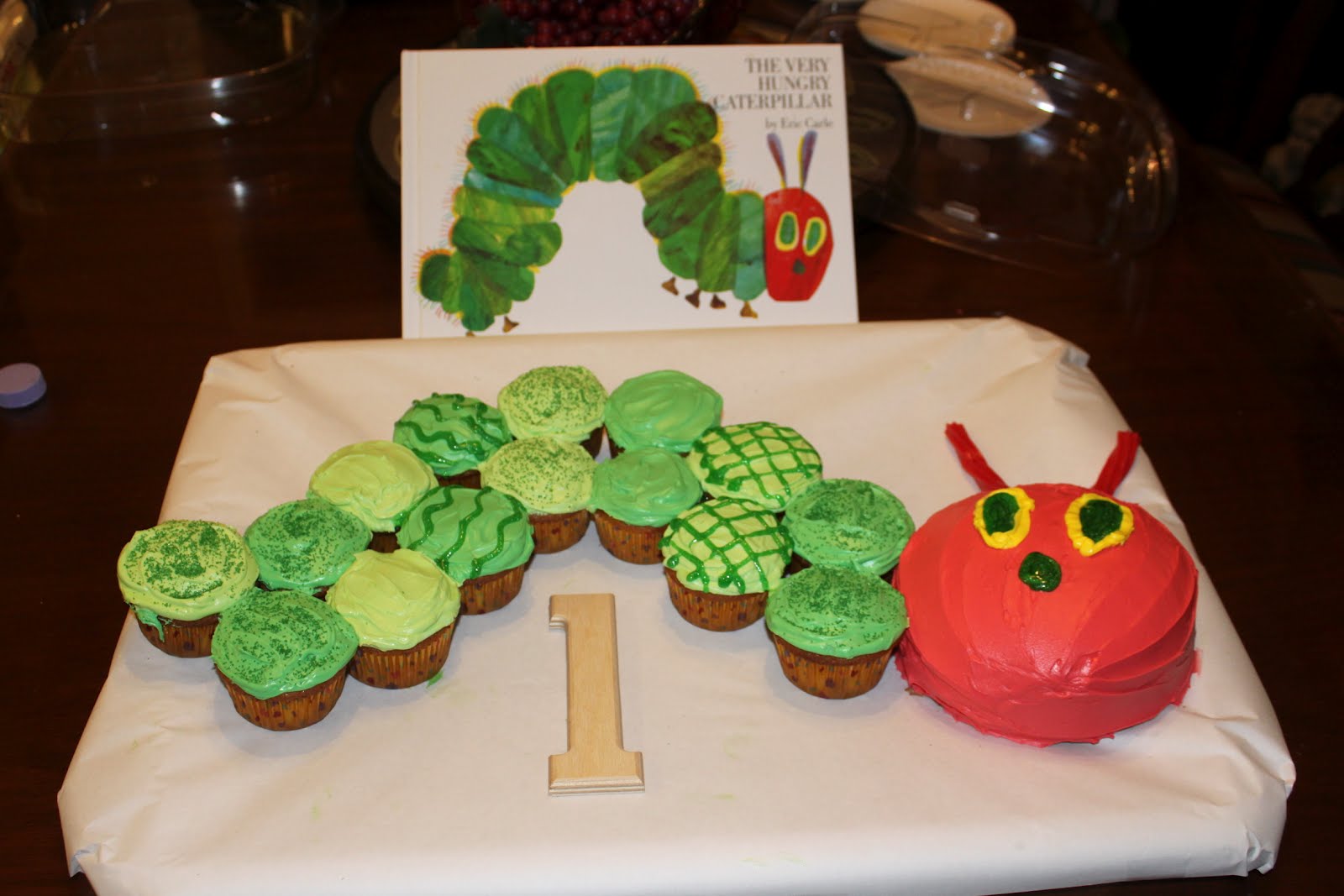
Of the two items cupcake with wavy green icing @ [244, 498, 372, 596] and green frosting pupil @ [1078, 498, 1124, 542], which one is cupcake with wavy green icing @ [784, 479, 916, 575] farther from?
cupcake with wavy green icing @ [244, 498, 372, 596]

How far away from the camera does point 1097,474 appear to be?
1581 millimetres

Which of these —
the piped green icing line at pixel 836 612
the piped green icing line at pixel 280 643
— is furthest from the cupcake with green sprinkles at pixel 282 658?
the piped green icing line at pixel 836 612

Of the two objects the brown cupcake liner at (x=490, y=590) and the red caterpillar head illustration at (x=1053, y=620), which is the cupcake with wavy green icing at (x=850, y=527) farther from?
the brown cupcake liner at (x=490, y=590)

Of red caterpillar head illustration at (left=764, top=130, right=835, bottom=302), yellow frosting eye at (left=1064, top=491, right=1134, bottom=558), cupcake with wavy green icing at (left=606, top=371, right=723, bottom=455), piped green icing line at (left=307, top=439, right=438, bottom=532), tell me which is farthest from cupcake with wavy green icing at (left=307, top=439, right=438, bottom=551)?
yellow frosting eye at (left=1064, top=491, right=1134, bottom=558)

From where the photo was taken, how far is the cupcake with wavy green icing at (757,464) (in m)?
1.50

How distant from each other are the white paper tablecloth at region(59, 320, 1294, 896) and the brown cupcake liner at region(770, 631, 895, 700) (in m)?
0.02

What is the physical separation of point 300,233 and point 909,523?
3.63ft

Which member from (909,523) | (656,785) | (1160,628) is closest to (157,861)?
(656,785)

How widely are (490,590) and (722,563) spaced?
0.87ft

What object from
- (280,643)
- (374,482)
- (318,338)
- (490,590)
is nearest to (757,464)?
(490,590)

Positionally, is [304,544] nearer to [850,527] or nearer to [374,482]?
[374,482]

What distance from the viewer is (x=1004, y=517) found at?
134cm

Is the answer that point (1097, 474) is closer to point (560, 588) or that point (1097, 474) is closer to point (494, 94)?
point (560, 588)

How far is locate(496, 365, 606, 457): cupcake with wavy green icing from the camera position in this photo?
157 centimetres
